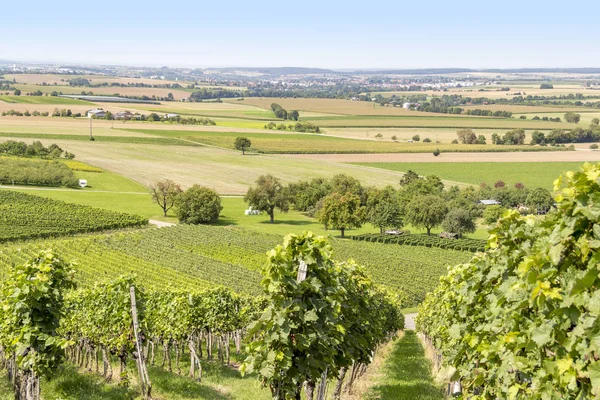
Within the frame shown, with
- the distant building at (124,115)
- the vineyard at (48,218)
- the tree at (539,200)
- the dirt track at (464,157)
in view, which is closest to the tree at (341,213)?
the vineyard at (48,218)

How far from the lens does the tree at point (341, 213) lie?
83.2 metres

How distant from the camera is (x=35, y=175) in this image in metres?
96.8

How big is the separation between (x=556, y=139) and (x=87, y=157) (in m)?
111

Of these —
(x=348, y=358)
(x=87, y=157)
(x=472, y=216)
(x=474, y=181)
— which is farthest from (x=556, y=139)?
(x=348, y=358)

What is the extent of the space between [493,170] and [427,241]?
176 ft

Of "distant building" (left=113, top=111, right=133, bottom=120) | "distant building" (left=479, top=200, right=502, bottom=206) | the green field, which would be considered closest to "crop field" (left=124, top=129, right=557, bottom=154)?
the green field

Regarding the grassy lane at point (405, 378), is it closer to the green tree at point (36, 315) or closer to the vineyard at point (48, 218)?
the green tree at point (36, 315)

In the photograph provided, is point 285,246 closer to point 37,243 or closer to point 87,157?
point 37,243

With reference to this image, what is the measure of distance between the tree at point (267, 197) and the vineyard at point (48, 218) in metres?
15.7

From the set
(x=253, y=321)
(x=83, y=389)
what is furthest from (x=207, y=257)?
(x=253, y=321)

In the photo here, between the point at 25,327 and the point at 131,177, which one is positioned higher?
the point at 25,327

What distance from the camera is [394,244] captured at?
7694 centimetres

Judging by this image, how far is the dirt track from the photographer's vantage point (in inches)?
5290

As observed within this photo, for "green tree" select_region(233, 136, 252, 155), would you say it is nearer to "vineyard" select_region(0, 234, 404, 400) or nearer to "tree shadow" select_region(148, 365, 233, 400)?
"vineyard" select_region(0, 234, 404, 400)
